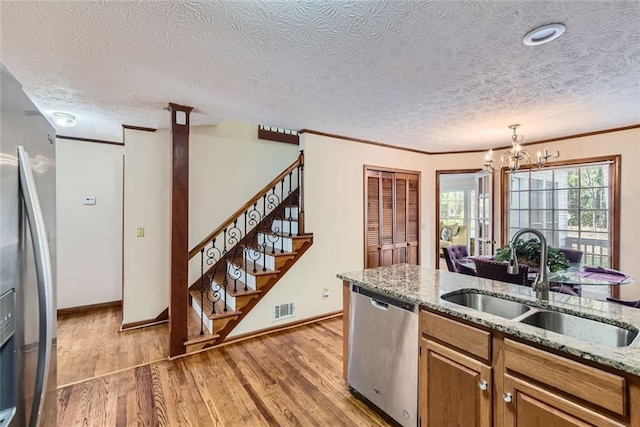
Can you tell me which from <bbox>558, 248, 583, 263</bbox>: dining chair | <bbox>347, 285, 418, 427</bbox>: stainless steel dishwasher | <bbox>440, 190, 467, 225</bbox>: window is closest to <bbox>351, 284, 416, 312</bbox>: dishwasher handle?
<bbox>347, 285, 418, 427</bbox>: stainless steel dishwasher

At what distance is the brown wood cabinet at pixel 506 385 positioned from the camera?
110cm

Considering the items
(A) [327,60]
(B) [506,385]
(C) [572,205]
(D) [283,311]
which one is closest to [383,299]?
(B) [506,385]

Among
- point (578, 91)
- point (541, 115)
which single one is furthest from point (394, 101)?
point (541, 115)

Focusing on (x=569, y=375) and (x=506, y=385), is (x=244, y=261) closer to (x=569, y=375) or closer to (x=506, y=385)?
(x=506, y=385)

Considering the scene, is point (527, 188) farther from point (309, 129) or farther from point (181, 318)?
point (181, 318)

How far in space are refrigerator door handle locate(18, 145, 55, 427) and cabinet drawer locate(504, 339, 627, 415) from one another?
6.13 feet

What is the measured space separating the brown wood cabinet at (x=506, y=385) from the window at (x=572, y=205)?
3737 millimetres

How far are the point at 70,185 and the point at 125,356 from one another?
2.54m

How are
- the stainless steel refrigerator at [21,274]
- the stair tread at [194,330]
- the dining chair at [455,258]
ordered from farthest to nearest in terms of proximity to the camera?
the dining chair at [455,258], the stair tread at [194,330], the stainless steel refrigerator at [21,274]

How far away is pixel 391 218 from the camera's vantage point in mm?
4789

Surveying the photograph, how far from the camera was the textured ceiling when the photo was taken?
1.53m

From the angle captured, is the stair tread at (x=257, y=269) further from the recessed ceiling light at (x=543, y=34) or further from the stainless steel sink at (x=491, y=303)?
the recessed ceiling light at (x=543, y=34)

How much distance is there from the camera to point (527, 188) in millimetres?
4641

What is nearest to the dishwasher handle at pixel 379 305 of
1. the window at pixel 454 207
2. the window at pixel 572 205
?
the window at pixel 572 205
